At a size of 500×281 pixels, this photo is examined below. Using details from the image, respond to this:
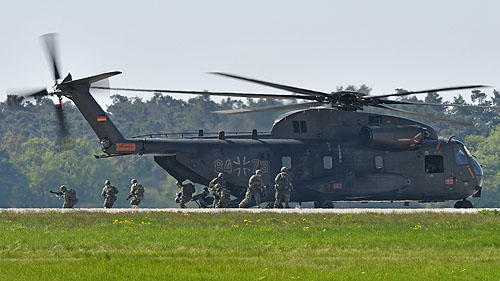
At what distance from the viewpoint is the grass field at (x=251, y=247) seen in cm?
1853

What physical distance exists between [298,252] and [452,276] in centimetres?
446

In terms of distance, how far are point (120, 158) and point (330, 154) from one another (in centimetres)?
6966

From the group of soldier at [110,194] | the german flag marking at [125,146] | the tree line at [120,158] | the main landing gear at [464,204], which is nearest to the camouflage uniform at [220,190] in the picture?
the german flag marking at [125,146]

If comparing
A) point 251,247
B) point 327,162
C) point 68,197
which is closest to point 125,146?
point 68,197

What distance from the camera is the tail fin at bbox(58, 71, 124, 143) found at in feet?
116

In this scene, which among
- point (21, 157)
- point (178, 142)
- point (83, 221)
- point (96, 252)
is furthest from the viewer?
point (21, 157)

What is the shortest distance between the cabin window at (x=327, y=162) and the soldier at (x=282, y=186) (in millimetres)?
2044

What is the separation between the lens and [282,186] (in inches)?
1451

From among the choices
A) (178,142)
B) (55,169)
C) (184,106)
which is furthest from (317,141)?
(184,106)

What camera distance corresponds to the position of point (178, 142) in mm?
37062

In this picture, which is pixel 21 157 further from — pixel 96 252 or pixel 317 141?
pixel 96 252

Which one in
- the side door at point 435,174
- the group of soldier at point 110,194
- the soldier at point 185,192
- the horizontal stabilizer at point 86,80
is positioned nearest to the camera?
the horizontal stabilizer at point 86,80

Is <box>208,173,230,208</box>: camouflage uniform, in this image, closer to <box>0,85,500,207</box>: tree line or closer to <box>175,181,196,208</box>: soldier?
<box>175,181,196,208</box>: soldier

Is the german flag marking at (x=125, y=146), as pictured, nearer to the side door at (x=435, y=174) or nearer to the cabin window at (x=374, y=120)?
the cabin window at (x=374, y=120)
